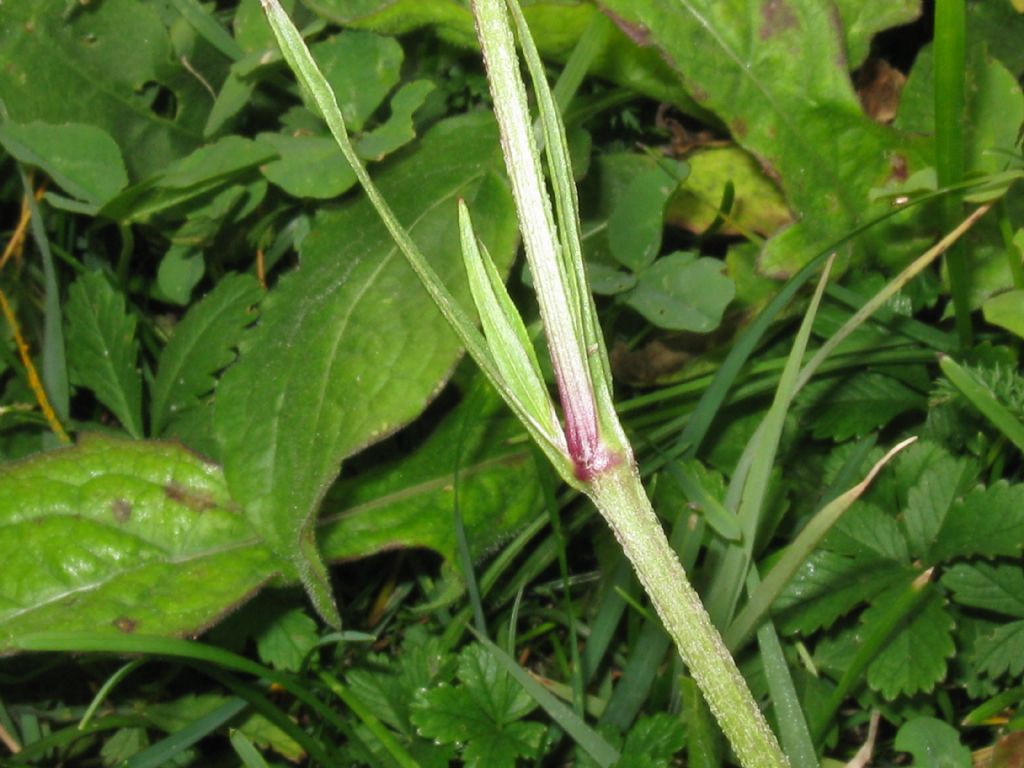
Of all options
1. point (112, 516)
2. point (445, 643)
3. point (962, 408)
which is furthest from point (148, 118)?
point (962, 408)

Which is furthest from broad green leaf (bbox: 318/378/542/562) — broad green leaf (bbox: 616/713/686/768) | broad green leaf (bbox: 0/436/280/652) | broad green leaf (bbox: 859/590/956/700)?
broad green leaf (bbox: 859/590/956/700)

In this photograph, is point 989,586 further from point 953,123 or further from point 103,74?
point 103,74

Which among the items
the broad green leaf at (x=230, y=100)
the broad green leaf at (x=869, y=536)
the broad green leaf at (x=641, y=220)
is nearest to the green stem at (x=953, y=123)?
the broad green leaf at (x=869, y=536)

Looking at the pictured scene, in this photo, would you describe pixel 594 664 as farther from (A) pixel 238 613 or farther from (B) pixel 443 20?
(B) pixel 443 20

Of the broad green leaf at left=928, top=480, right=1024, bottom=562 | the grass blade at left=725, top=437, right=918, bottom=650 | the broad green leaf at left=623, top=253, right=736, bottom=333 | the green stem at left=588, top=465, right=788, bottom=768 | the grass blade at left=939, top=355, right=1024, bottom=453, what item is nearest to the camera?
the green stem at left=588, top=465, right=788, bottom=768

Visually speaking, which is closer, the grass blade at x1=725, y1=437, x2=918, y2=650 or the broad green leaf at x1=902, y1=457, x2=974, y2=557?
the grass blade at x1=725, y1=437, x2=918, y2=650

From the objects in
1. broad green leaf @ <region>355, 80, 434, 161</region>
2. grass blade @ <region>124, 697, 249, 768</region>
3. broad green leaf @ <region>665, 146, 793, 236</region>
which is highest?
broad green leaf @ <region>355, 80, 434, 161</region>

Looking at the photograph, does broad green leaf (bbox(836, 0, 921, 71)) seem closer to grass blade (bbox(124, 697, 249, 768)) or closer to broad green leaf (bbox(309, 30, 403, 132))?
broad green leaf (bbox(309, 30, 403, 132))

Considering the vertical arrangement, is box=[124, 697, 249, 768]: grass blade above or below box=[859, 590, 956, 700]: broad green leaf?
below
